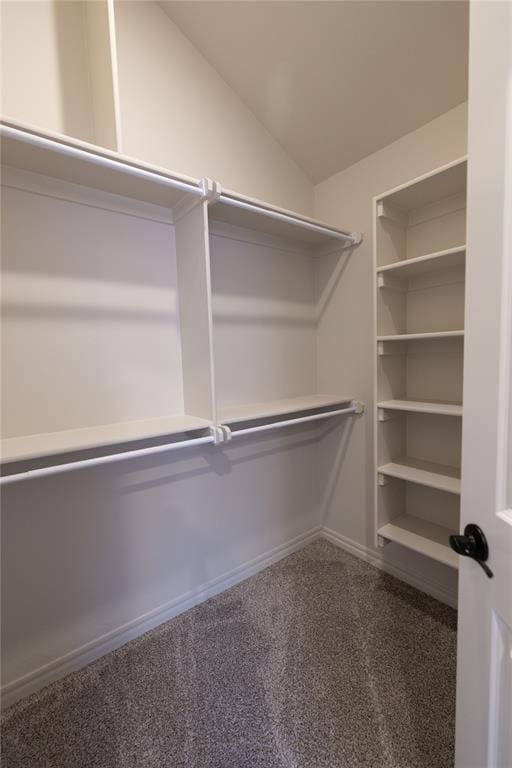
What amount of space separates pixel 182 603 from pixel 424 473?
1403mm

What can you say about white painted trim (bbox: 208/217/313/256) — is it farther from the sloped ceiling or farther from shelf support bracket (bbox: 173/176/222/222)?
the sloped ceiling

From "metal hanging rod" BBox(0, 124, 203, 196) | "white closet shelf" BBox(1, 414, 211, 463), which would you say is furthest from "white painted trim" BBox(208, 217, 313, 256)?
"white closet shelf" BBox(1, 414, 211, 463)

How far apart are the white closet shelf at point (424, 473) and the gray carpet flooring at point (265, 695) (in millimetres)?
704

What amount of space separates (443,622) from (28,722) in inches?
70.7

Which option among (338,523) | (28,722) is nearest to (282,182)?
(338,523)

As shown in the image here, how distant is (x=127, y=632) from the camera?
153 cm

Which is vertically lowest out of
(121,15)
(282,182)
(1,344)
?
(1,344)

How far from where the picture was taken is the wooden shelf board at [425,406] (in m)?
1.39

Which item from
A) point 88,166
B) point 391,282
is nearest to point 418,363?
point 391,282

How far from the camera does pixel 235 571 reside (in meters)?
1.90

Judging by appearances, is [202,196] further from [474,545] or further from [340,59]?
[474,545]

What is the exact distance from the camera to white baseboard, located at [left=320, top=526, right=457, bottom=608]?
67.0 inches

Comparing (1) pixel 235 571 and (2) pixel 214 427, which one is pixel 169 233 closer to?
(2) pixel 214 427

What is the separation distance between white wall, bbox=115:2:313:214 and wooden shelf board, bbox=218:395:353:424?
1.19 m
